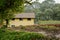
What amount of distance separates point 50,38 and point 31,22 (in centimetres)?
2400

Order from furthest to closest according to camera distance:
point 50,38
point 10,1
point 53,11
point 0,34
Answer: point 53,11, point 0,34, point 10,1, point 50,38

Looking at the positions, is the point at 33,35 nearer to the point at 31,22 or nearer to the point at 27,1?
the point at 27,1

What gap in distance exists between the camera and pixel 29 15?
116ft

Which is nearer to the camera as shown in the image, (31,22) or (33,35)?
(33,35)

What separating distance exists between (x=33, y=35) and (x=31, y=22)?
23.4 m

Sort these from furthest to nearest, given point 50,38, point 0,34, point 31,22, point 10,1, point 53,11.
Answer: point 53,11
point 31,22
point 0,34
point 10,1
point 50,38

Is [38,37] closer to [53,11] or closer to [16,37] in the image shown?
[16,37]

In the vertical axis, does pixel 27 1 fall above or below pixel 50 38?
above

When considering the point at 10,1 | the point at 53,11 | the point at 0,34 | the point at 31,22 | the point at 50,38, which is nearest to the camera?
the point at 50,38

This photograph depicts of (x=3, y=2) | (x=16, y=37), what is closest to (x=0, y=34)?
(x=16, y=37)

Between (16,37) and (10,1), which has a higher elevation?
(10,1)

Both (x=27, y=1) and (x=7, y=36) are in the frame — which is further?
(x=27, y=1)

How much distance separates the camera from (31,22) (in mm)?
35000

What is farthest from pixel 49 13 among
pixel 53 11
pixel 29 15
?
pixel 29 15
